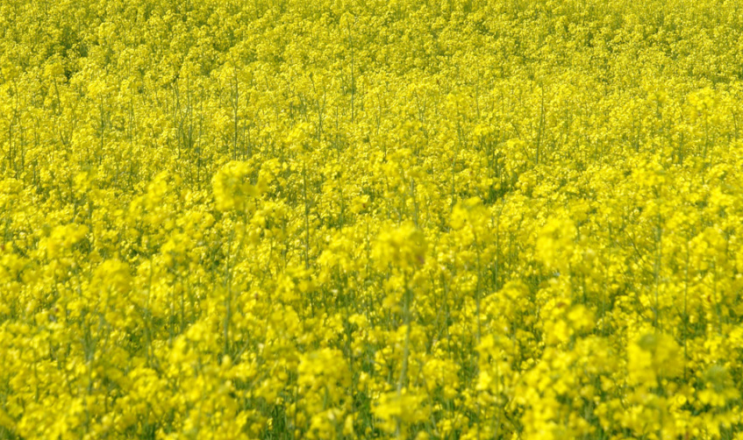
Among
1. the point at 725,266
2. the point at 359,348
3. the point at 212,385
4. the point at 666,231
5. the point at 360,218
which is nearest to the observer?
the point at 212,385

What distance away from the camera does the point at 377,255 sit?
130 inches

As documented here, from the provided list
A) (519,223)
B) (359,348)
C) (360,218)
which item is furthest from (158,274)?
(519,223)

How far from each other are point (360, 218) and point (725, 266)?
3.67 m

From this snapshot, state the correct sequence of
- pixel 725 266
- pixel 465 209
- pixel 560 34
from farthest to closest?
pixel 560 34 → pixel 725 266 → pixel 465 209

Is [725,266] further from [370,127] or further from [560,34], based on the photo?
[560,34]

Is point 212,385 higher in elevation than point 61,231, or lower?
lower

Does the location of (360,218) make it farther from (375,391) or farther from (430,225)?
(375,391)

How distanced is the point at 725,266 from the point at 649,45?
17541 millimetres

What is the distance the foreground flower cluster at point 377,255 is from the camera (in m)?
3.27

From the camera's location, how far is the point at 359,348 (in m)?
4.08

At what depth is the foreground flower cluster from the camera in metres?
3.27

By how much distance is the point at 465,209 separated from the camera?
380cm

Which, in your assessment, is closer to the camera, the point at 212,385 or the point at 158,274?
the point at 212,385

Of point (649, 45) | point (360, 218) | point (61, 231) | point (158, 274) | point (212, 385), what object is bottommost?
point (649, 45)
